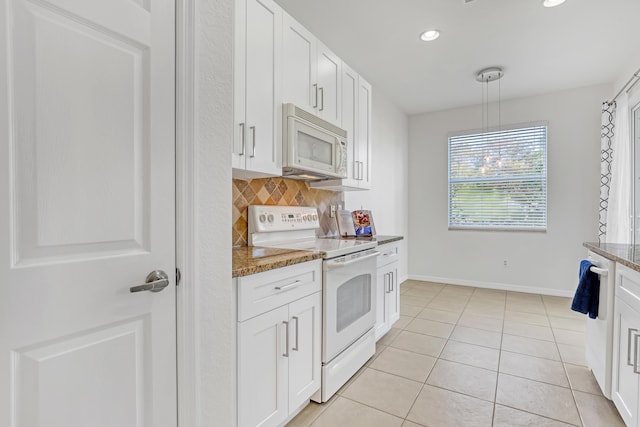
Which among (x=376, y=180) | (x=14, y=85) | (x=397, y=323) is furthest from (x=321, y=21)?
(x=397, y=323)

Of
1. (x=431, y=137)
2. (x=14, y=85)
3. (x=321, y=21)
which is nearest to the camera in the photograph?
(x=14, y=85)

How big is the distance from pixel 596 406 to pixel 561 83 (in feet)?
11.6

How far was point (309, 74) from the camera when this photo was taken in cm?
219

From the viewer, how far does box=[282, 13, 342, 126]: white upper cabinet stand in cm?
200

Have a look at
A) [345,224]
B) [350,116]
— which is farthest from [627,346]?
[350,116]

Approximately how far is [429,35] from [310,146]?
1583mm

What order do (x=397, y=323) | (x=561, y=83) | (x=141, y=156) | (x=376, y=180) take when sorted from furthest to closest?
(x=376, y=180), (x=561, y=83), (x=397, y=323), (x=141, y=156)

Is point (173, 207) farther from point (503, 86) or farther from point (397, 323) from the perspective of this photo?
point (503, 86)

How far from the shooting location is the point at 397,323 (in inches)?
125

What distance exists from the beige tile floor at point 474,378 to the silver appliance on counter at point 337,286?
145 mm

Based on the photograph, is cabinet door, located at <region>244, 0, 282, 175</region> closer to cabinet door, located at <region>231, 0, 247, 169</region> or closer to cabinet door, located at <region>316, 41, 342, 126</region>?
cabinet door, located at <region>231, 0, 247, 169</region>

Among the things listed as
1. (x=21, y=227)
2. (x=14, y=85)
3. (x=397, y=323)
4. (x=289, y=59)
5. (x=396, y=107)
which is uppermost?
(x=396, y=107)

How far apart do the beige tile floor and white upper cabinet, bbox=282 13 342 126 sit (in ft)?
6.15

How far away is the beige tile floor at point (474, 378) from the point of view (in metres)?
1.74
